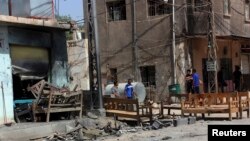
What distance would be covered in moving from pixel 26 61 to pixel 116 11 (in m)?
13.7

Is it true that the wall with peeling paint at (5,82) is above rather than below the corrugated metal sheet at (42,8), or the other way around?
below

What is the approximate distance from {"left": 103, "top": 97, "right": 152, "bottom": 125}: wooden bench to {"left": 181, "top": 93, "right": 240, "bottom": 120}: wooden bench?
1498 millimetres

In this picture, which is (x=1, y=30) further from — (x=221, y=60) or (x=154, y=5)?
(x=221, y=60)

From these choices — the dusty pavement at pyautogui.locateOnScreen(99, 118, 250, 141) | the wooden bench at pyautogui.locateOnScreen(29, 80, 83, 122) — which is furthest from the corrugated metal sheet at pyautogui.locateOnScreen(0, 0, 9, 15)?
the dusty pavement at pyautogui.locateOnScreen(99, 118, 250, 141)

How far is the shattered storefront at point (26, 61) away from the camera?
16359 millimetres

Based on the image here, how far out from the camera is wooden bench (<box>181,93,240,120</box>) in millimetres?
16922

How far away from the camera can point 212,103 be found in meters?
18.0

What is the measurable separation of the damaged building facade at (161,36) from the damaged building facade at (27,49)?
9928mm

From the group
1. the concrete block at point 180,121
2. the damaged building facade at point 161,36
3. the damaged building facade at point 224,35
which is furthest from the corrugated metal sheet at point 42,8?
the damaged building facade at point 224,35

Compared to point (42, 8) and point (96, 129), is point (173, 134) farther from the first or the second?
point (42, 8)

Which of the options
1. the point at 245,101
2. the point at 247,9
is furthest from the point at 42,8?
the point at 247,9

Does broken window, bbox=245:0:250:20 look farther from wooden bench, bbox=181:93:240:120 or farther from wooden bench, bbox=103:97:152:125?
wooden bench, bbox=103:97:152:125

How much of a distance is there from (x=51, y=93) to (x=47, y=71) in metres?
2.56

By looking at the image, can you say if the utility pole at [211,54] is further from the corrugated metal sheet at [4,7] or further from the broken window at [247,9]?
the corrugated metal sheet at [4,7]
